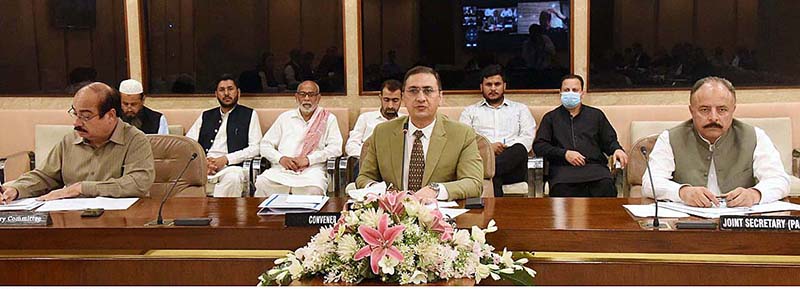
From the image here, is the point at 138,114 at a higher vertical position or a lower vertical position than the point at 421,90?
lower

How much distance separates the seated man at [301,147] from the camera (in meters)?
4.99

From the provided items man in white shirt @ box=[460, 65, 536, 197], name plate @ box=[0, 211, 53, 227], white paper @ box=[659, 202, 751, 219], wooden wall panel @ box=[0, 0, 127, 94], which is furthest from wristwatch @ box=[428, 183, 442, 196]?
wooden wall panel @ box=[0, 0, 127, 94]

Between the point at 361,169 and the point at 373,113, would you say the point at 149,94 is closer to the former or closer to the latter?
the point at 373,113

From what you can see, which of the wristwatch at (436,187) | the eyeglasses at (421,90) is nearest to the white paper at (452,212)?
the wristwatch at (436,187)

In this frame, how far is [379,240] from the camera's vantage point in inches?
61.1

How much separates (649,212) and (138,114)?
3.91m

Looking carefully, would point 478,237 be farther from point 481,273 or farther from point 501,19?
point 501,19

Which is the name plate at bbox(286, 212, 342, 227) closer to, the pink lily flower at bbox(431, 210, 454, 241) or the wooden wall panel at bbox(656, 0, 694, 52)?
the pink lily flower at bbox(431, 210, 454, 241)

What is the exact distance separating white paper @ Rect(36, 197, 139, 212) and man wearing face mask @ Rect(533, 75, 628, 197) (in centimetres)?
272

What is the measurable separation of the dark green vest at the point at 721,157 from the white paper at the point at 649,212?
48cm

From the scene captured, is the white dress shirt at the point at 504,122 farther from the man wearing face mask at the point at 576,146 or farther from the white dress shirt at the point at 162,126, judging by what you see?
the white dress shirt at the point at 162,126

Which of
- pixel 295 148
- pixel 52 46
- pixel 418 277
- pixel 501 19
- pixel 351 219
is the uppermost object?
pixel 501 19

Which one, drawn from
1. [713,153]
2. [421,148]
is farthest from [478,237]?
[713,153]

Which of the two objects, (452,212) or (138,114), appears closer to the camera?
(452,212)
